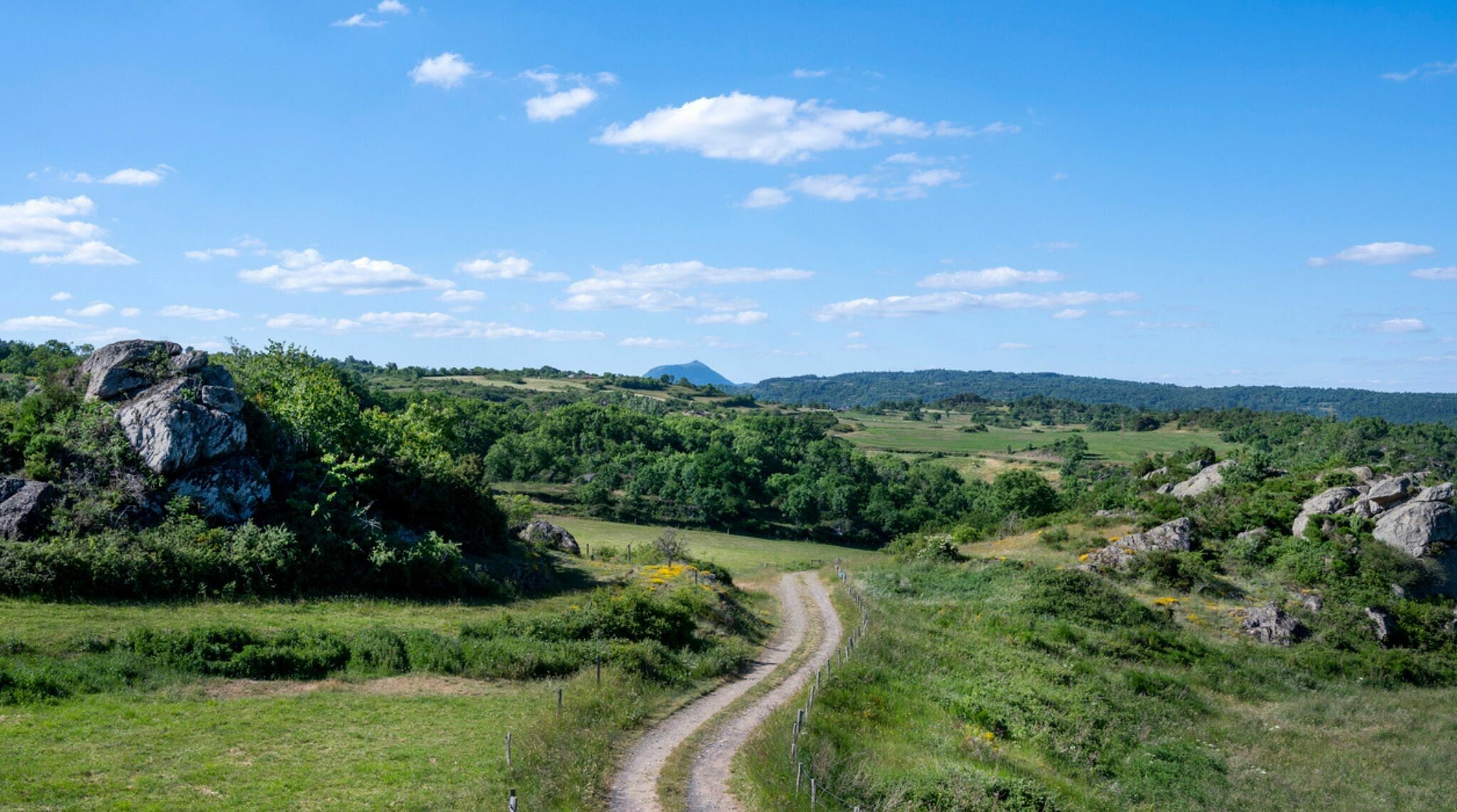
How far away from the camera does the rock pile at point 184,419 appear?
35312 mm

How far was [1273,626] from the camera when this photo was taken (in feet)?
128

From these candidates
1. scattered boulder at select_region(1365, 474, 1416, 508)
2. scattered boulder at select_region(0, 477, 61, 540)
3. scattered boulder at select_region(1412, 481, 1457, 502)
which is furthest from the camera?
scattered boulder at select_region(1365, 474, 1416, 508)

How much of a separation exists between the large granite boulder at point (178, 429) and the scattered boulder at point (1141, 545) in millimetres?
43672

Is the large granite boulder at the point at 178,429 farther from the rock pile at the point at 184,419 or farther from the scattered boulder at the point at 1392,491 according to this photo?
the scattered boulder at the point at 1392,491

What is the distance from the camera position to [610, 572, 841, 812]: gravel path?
1692 cm

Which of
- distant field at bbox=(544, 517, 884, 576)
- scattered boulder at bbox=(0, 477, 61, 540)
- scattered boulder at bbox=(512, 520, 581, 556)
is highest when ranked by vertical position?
scattered boulder at bbox=(0, 477, 61, 540)

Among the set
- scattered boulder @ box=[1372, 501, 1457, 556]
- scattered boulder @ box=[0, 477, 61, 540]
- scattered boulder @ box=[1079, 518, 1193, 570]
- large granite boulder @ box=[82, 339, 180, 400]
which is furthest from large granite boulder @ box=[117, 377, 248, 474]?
scattered boulder @ box=[1372, 501, 1457, 556]

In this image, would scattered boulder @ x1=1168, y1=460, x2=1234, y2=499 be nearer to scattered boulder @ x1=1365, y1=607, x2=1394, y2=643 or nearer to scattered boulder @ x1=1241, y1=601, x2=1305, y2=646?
scattered boulder @ x1=1365, y1=607, x2=1394, y2=643

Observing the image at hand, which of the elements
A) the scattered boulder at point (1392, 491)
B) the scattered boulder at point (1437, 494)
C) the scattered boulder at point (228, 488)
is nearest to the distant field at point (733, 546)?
the scattered boulder at point (228, 488)

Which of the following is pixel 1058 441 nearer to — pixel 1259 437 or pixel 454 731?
pixel 1259 437

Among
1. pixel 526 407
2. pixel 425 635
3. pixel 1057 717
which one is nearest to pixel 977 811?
pixel 1057 717

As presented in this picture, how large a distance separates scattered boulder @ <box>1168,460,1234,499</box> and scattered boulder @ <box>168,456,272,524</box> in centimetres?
5555

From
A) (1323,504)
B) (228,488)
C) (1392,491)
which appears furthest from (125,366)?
(1392,491)

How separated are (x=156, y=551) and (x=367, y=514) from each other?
11936mm
